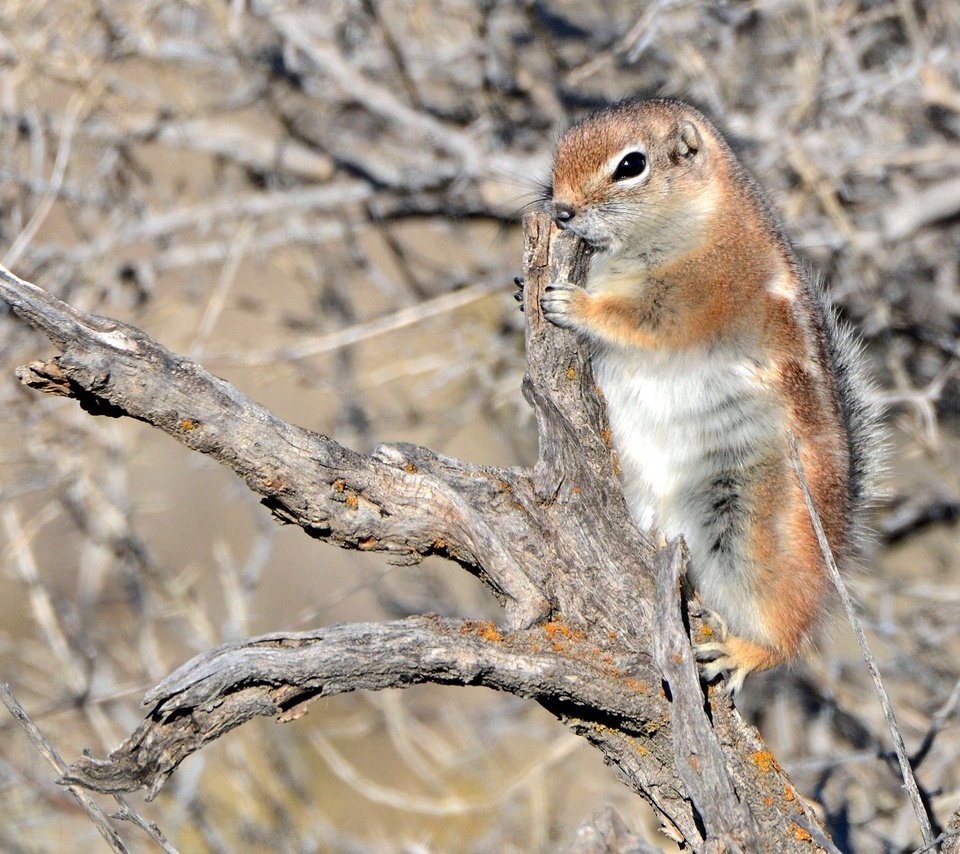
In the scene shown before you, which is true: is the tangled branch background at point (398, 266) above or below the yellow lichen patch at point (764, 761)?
above

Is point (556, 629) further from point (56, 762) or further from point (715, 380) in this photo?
point (56, 762)

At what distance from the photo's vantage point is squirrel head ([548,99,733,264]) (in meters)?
3.29

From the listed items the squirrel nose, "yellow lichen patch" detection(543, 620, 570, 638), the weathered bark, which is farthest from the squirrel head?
"yellow lichen patch" detection(543, 620, 570, 638)

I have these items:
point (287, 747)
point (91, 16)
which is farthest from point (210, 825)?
point (91, 16)

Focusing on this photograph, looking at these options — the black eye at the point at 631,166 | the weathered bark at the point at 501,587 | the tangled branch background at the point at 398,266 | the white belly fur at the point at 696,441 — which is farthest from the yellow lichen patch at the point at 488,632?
the tangled branch background at the point at 398,266

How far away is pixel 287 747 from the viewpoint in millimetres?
6129

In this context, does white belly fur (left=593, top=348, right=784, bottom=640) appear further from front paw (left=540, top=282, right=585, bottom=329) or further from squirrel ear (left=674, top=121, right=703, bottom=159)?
squirrel ear (left=674, top=121, right=703, bottom=159)

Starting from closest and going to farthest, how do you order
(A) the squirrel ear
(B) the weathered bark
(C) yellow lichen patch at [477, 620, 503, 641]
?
(B) the weathered bark < (C) yellow lichen patch at [477, 620, 503, 641] < (A) the squirrel ear

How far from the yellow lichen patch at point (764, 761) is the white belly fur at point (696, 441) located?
1.37 feet

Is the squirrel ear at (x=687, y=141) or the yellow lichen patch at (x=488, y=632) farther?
the squirrel ear at (x=687, y=141)

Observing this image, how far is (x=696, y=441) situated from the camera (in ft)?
10.4

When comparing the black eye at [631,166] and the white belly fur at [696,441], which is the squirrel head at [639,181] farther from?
the white belly fur at [696,441]

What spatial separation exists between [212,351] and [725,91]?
280cm

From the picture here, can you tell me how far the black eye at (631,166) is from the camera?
11.1ft
